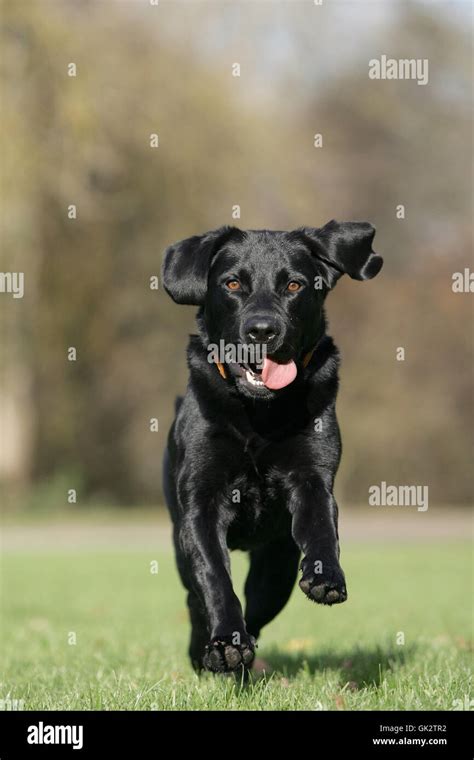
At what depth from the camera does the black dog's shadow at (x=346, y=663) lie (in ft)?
15.3

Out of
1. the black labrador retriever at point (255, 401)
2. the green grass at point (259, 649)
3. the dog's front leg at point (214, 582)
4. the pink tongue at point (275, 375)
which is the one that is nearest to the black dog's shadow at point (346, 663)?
the green grass at point (259, 649)

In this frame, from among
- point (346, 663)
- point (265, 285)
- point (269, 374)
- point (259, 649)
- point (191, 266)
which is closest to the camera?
point (269, 374)

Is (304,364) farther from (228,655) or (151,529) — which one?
(151,529)

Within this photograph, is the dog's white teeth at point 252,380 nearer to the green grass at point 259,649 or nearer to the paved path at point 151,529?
the green grass at point 259,649

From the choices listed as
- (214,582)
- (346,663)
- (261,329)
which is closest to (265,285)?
(261,329)

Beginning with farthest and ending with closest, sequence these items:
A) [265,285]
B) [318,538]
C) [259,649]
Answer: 1. [259,649]
2. [265,285]
3. [318,538]

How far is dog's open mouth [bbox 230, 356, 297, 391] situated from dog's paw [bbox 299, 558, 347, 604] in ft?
2.47

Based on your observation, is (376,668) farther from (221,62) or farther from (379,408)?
(221,62)

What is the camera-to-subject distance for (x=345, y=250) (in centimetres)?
462

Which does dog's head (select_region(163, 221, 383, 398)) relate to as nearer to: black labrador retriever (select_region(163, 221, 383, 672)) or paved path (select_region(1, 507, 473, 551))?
black labrador retriever (select_region(163, 221, 383, 672))

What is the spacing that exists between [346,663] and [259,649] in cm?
130

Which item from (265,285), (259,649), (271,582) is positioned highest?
(265,285)
